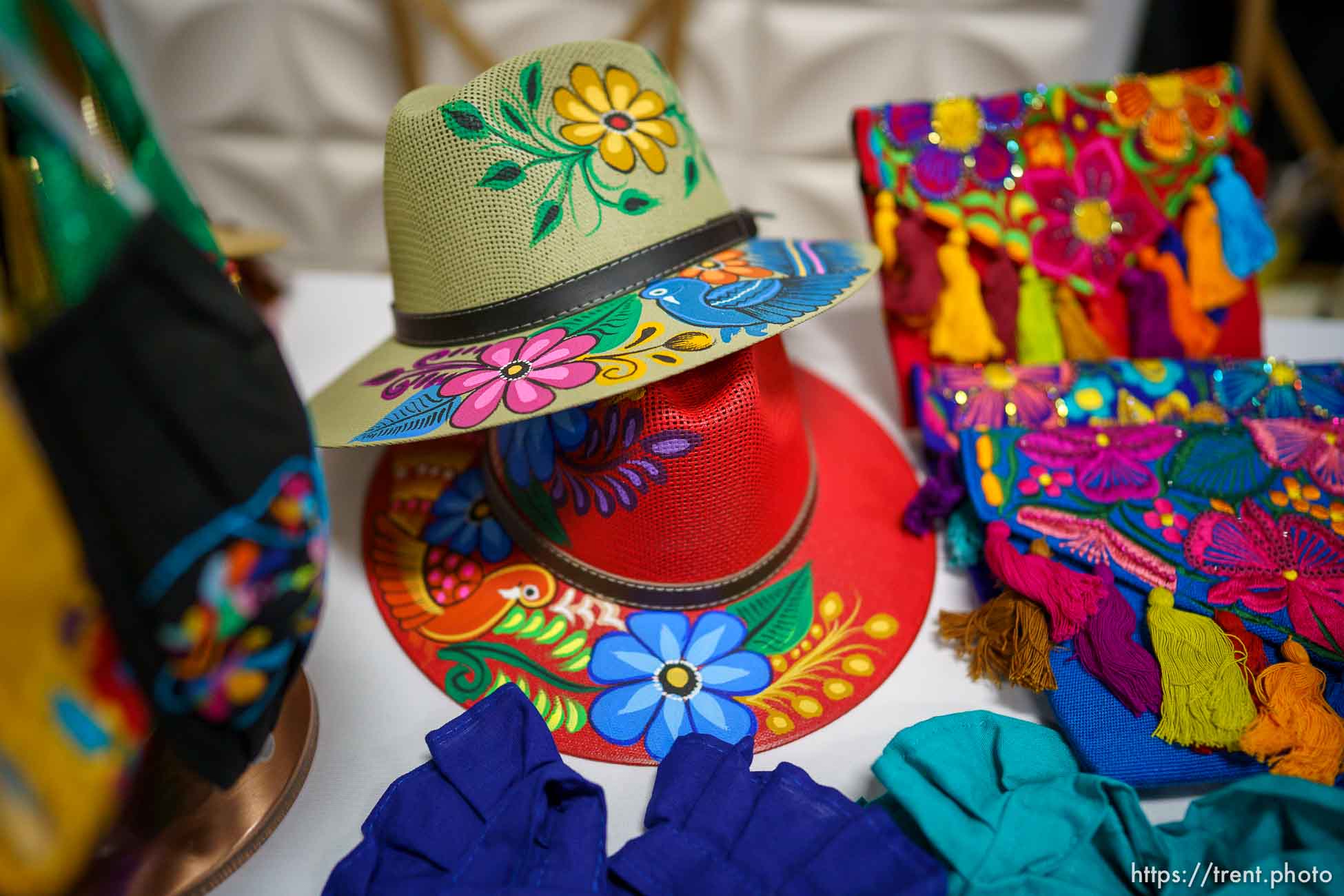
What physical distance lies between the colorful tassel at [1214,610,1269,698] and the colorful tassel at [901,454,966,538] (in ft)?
0.98

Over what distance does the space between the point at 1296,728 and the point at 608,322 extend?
0.75 m

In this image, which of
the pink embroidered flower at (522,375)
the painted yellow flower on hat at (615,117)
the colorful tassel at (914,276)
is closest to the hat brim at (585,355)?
the pink embroidered flower at (522,375)

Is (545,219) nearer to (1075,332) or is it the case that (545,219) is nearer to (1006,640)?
(1006,640)

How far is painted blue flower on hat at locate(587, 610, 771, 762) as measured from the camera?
0.89 m

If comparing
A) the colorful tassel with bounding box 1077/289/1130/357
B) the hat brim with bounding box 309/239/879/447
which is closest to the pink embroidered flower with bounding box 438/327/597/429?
A: the hat brim with bounding box 309/239/879/447

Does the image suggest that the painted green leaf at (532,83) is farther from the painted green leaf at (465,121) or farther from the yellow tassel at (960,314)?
the yellow tassel at (960,314)

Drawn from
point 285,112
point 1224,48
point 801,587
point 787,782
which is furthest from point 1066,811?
point 285,112

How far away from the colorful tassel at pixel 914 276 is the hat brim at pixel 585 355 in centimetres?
25

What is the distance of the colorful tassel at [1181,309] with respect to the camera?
1252 millimetres

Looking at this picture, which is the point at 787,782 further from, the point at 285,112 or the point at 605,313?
the point at 285,112

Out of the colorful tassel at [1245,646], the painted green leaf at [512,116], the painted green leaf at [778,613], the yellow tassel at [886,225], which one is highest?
the painted green leaf at [512,116]

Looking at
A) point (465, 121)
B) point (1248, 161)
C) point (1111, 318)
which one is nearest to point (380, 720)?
point (465, 121)

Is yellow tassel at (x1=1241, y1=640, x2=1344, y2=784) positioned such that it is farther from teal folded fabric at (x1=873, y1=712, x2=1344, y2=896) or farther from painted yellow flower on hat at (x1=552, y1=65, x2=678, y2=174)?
painted yellow flower on hat at (x1=552, y1=65, x2=678, y2=174)

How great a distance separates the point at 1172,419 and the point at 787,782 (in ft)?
2.39
